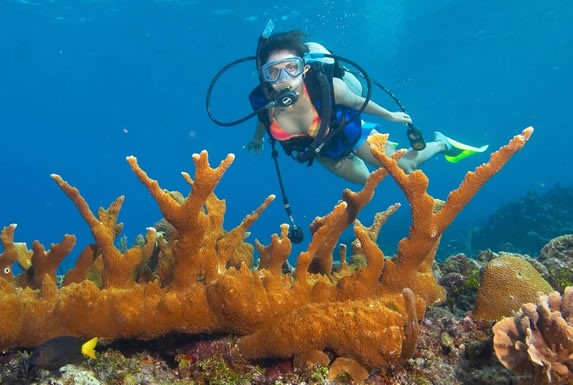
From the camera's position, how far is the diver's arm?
19.1 ft

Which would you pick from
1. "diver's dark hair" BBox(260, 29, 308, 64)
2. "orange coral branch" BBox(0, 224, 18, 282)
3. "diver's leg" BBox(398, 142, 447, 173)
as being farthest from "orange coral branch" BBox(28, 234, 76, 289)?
"diver's leg" BBox(398, 142, 447, 173)

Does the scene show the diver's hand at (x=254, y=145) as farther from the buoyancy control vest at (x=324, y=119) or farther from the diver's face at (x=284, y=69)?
the diver's face at (x=284, y=69)

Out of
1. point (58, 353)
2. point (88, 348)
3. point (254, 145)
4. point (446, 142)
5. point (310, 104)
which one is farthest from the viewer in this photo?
point (446, 142)

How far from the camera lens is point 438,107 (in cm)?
7638

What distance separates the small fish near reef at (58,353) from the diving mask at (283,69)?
4.03m

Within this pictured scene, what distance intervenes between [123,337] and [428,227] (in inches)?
101

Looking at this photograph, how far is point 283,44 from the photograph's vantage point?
5492 millimetres

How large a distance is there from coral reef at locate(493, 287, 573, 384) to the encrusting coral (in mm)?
563

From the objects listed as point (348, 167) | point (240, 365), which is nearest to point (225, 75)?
point (348, 167)

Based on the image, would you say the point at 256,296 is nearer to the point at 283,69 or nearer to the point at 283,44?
the point at 283,69

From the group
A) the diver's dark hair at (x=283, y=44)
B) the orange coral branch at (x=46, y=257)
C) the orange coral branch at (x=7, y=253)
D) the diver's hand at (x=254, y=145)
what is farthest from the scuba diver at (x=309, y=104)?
the orange coral branch at (x=7, y=253)

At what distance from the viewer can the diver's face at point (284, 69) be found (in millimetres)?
5379

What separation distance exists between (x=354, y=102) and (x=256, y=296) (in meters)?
3.90

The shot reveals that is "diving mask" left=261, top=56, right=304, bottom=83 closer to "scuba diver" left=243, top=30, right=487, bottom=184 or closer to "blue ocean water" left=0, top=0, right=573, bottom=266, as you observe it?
"scuba diver" left=243, top=30, right=487, bottom=184
